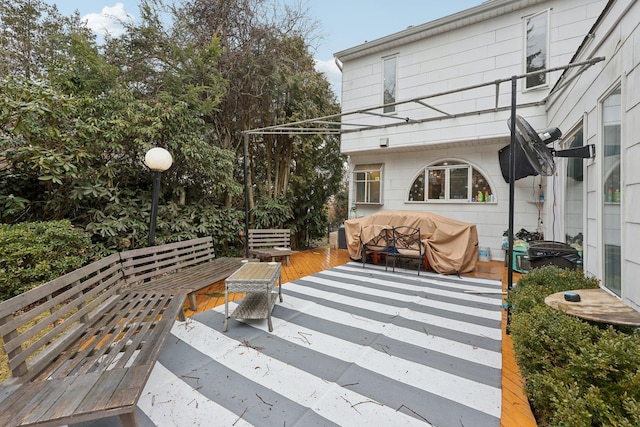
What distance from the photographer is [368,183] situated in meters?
9.02

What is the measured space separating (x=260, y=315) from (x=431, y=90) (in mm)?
7313

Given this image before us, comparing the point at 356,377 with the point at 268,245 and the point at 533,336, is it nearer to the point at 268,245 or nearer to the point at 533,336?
the point at 533,336

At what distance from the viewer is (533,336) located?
1.90m

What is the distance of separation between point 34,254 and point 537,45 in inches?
398

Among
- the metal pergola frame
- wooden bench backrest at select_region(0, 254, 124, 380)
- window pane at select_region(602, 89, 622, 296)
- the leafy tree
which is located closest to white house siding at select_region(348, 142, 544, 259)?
the metal pergola frame

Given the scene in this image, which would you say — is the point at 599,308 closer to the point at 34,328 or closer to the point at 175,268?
the point at 34,328

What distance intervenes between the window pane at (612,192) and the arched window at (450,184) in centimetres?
437

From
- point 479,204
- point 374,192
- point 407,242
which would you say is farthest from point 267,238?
point 479,204

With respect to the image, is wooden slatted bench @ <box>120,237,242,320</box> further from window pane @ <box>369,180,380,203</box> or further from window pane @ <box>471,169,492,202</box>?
window pane @ <box>471,169,492,202</box>

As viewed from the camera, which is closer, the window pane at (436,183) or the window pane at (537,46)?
the window pane at (537,46)

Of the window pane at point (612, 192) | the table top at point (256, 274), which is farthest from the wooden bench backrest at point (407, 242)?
the table top at point (256, 274)

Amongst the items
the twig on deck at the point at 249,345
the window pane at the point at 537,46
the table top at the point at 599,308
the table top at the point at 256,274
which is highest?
the window pane at the point at 537,46

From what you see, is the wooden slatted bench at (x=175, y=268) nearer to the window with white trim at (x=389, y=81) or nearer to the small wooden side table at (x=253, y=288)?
the small wooden side table at (x=253, y=288)

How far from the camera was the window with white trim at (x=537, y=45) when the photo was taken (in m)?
6.18
